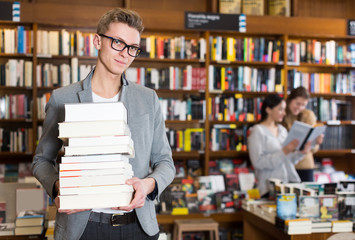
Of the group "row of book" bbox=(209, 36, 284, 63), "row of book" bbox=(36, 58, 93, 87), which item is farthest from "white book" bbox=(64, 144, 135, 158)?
"row of book" bbox=(209, 36, 284, 63)

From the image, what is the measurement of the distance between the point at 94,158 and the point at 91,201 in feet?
0.45

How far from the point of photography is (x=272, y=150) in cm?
421

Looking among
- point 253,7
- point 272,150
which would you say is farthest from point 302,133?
point 253,7

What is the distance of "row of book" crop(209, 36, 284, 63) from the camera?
571 centimetres

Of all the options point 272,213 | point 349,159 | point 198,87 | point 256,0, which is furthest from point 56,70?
point 349,159

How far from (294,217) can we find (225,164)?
2.77 metres

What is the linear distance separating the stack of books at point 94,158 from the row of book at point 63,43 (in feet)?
13.3

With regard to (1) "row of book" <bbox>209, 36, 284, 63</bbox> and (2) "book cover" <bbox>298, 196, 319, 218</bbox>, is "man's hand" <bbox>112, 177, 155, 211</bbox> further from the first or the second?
(1) "row of book" <bbox>209, 36, 284, 63</bbox>

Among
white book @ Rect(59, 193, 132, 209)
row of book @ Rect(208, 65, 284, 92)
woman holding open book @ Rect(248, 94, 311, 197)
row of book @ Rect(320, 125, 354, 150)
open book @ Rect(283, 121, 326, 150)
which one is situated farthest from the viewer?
row of book @ Rect(320, 125, 354, 150)

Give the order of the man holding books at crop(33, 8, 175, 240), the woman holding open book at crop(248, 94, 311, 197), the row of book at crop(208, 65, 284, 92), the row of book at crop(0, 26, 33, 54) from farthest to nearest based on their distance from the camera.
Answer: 1. the row of book at crop(208, 65, 284, 92)
2. the row of book at crop(0, 26, 33, 54)
3. the woman holding open book at crop(248, 94, 311, 197)
4. the man holding books at crop(33, 8, 175, 240)

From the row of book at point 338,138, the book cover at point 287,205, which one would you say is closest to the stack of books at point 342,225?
the book cover at point 287,205

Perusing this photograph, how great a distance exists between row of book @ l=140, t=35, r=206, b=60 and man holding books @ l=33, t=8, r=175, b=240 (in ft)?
12.4

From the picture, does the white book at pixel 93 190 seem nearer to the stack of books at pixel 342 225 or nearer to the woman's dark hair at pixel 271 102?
the stack of books at pixel 342 225

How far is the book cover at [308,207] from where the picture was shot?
312 centimetres
